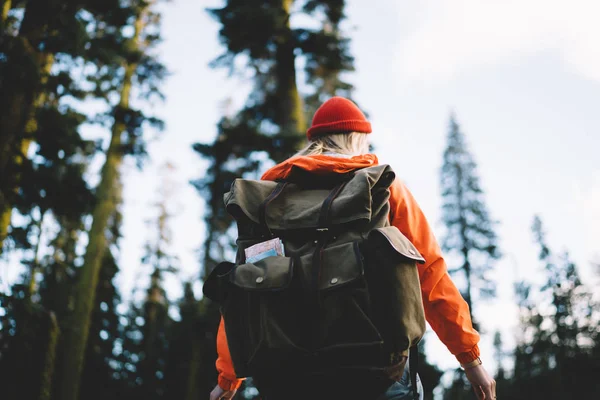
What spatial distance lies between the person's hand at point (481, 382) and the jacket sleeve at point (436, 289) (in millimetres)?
49

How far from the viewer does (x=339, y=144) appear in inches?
103

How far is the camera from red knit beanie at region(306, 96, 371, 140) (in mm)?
2623

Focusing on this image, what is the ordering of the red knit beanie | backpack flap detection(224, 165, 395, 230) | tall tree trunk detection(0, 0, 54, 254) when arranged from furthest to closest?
tall tree trunk detection(0, 0, 54, 254) < the red knit beanie < backpack flap detection(224, 165, 395, 230)

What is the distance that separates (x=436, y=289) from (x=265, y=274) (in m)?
0.78

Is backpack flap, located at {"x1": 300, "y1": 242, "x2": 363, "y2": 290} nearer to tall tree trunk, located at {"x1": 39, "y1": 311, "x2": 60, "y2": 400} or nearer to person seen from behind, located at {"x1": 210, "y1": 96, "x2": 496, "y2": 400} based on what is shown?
person seen from behind, located at {"x1": 210, "y1": 96, "x2": 496, "y2": 400}

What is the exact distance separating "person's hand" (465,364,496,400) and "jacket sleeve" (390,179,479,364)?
0.05 m

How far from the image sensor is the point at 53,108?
396 inches

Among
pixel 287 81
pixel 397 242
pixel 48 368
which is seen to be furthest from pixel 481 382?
pixel 48 368

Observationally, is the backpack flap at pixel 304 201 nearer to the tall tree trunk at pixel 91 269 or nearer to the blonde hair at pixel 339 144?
the blonde hair at pixel 339 144

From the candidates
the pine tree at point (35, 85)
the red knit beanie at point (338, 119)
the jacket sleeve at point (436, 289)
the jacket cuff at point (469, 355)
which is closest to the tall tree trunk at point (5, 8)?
the pine tree at point (35, 85)

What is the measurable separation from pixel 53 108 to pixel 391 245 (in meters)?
9.86

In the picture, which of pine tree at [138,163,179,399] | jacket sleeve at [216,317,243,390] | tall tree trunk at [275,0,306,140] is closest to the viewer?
jacket sleeve at [216,317,243,390]

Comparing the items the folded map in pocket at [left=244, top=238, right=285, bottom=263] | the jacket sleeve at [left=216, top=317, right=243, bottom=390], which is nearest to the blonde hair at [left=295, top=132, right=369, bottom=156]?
the folded map in pocket at [left=244, top=238, right=285, bottom=263]

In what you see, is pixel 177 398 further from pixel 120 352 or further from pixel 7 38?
pixel 7 38
